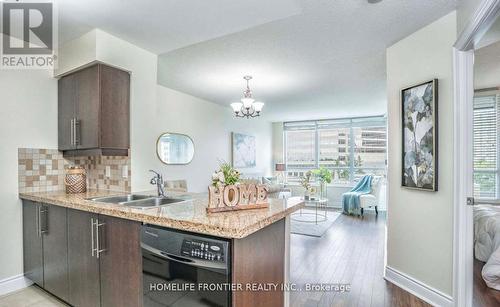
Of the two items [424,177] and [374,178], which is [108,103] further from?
[374,178]

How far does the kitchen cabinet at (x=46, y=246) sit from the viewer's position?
2146mm

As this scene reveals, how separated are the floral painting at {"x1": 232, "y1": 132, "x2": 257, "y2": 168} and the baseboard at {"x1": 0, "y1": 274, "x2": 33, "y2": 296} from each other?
4.09 metres

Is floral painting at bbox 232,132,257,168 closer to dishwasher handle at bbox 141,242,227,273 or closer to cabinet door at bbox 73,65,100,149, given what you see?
cabinet door at bbox 73,65,100,149

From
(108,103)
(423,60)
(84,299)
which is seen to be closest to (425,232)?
(423,60)

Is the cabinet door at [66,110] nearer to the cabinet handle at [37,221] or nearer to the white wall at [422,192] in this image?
the cabinet handle at [37,221]

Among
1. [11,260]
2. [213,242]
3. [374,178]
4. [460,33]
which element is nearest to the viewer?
[213,242]

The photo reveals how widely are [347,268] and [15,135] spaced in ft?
12.5

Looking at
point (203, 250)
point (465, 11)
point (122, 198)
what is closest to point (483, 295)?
point (465, 11)

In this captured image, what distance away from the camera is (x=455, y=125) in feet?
6.72

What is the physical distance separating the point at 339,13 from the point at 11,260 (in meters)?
3.77

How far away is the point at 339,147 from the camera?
741cm

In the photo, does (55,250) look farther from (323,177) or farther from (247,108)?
(323,177)

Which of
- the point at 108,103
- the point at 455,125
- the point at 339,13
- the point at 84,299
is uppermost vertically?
the point at 339,13

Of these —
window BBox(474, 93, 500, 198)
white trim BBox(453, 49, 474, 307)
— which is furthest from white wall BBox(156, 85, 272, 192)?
window BBox(474, 93, 500, 198)
